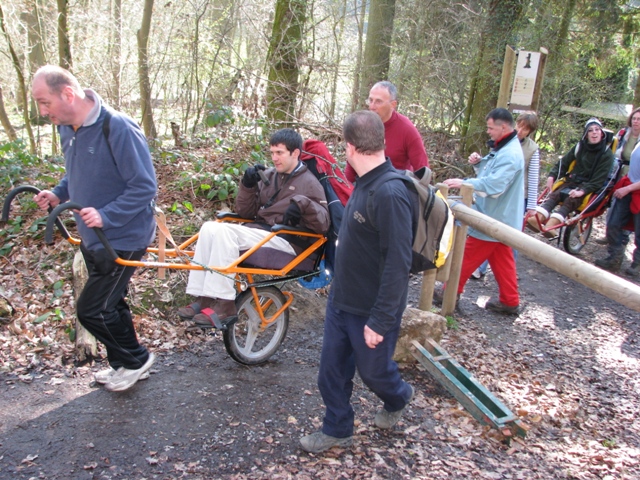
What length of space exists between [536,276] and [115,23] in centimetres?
1152

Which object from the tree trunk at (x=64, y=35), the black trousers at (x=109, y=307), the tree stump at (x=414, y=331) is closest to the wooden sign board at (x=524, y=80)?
the tree stump at (x=414, y=331)

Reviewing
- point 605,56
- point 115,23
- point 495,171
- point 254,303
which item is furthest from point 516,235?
point 115,23

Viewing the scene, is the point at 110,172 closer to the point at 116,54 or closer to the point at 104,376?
the point at 104,376

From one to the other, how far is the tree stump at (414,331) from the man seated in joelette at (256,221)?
3.86ft

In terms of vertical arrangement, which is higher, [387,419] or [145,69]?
[145,69]

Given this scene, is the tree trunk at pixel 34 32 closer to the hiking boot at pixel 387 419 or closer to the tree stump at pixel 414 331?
the tree stump at pixel 414 331

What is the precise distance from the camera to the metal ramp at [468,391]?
3.53m

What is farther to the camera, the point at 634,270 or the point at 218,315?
the point at 634,270

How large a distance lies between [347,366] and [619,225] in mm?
5964

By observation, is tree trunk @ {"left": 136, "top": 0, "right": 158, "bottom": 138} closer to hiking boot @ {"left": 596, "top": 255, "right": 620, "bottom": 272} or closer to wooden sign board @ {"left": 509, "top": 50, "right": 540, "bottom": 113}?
wooden sign board @ {"left": 509, "top": 50, "right": 540, "bottom": 113}

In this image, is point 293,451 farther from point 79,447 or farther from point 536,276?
point 536,276

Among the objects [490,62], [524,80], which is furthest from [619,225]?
[490,62]

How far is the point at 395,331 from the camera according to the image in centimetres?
311

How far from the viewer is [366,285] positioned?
9.70 ft
